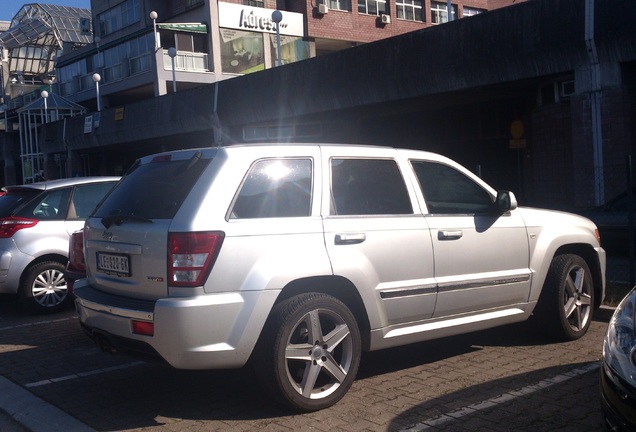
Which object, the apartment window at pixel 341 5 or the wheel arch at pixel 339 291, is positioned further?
the apartment window at pixel 341 5

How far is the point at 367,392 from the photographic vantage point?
5.46 metres

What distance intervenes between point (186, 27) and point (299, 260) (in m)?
39.0

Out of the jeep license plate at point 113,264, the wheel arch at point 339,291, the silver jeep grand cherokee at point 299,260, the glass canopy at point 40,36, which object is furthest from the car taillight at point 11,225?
the glass canopy at point 40,36

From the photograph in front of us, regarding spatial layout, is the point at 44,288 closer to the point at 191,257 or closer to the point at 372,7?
the point at 191,257

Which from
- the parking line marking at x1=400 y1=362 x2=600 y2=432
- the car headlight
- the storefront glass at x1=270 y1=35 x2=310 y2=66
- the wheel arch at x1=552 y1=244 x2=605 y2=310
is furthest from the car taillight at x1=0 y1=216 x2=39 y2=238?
the storefront glass at x1=270 y1=35 x2=310 y2=66

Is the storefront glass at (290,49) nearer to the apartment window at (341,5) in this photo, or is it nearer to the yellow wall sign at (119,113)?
the apartment window at (341,5)

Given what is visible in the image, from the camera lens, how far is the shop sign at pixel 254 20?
141 feet

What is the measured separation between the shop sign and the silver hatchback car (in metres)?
35.4

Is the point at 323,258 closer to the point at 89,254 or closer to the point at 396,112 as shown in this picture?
the point at 89,254

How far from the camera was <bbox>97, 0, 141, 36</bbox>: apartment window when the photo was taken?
162ft

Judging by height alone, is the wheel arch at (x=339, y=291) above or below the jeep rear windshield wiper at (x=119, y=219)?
below

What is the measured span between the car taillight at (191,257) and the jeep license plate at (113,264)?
20.8 inches

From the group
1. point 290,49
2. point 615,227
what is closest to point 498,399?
point 615,227

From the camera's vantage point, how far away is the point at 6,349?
7328mm
